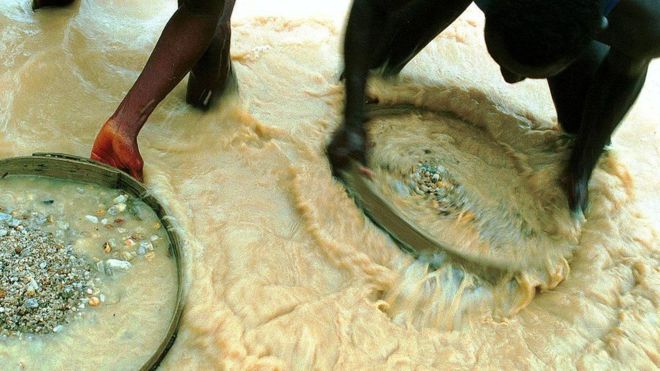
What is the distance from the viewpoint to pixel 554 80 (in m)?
2.48

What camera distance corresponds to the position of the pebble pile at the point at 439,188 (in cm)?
216

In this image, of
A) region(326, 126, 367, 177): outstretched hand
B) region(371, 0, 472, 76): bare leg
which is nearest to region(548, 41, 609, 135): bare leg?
region(371, 0, 472, 76): bare leg

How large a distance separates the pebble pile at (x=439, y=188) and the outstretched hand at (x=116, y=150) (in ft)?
2.93

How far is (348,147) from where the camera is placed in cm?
204

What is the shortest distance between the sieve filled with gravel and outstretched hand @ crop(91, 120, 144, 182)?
29 cm

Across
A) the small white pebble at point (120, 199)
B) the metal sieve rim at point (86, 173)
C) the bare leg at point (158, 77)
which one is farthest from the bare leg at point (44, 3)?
the small white pebble at point (120, 199)

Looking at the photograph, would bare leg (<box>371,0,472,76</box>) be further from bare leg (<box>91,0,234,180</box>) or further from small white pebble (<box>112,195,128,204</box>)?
small white pebble (<box>112,195,128,204</box>)

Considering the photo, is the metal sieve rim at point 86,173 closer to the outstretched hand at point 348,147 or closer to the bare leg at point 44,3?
the outstretched hand at point 348,147

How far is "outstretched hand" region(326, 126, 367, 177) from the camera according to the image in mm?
2041

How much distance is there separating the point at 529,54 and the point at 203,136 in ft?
3.66

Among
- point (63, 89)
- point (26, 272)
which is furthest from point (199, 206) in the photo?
point (63, 89)

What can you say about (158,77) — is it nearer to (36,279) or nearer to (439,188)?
(36,279)

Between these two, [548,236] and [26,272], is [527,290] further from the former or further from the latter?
[26,272]

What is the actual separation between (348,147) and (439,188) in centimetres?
37
